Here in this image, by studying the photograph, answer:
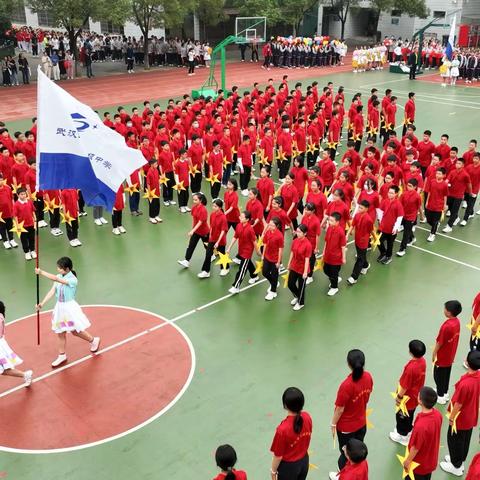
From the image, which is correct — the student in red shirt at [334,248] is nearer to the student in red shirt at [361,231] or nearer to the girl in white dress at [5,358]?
the student in red shirt at [361,231]

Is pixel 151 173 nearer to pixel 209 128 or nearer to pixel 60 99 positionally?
pixel 209 128

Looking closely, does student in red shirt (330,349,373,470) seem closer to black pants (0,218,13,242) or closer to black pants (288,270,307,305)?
black pants (288,270,307,305)

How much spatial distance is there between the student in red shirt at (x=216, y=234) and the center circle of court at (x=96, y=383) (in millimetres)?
1623

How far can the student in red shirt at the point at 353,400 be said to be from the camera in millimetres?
5113

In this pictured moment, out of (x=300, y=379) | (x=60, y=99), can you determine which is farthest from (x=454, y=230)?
(x=60, y=99)

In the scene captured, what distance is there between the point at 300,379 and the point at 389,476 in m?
1.76

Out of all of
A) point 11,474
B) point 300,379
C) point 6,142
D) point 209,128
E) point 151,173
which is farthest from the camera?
point 209,128

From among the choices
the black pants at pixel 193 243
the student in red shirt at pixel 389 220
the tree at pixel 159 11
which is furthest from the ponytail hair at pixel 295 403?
the tree at pixel 159 11

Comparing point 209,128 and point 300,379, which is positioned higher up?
point 209,128

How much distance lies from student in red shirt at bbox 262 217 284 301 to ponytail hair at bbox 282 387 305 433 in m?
4.27

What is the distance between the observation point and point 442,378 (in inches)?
260

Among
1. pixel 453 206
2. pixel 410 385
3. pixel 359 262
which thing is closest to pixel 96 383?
pixel 410 385

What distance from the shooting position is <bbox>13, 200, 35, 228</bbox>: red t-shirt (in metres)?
10.1

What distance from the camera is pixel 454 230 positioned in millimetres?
12008
